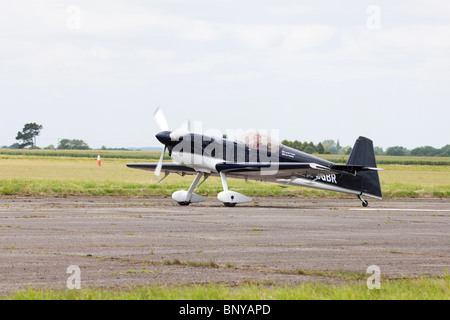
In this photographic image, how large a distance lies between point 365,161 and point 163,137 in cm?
881

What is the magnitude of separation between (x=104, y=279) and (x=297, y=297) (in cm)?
292

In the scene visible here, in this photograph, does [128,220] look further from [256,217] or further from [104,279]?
[104,279]

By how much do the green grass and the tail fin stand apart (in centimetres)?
1822

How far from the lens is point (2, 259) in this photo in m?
10.3

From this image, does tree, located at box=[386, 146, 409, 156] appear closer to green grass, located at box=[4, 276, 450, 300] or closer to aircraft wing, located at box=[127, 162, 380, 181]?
aircraft wing, located at box=[127, 162, 380, 181]

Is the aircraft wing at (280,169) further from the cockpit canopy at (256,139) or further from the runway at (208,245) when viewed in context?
the runway at (208,245)

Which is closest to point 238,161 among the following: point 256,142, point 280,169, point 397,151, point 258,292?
point 256,142

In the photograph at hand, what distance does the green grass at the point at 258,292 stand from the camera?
712 cm

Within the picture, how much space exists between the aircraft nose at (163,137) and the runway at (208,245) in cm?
267

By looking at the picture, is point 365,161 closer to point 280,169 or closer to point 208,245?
point 280,169

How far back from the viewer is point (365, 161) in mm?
26359

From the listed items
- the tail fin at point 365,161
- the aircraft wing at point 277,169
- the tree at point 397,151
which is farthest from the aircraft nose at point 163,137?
the tree at point 397,151
